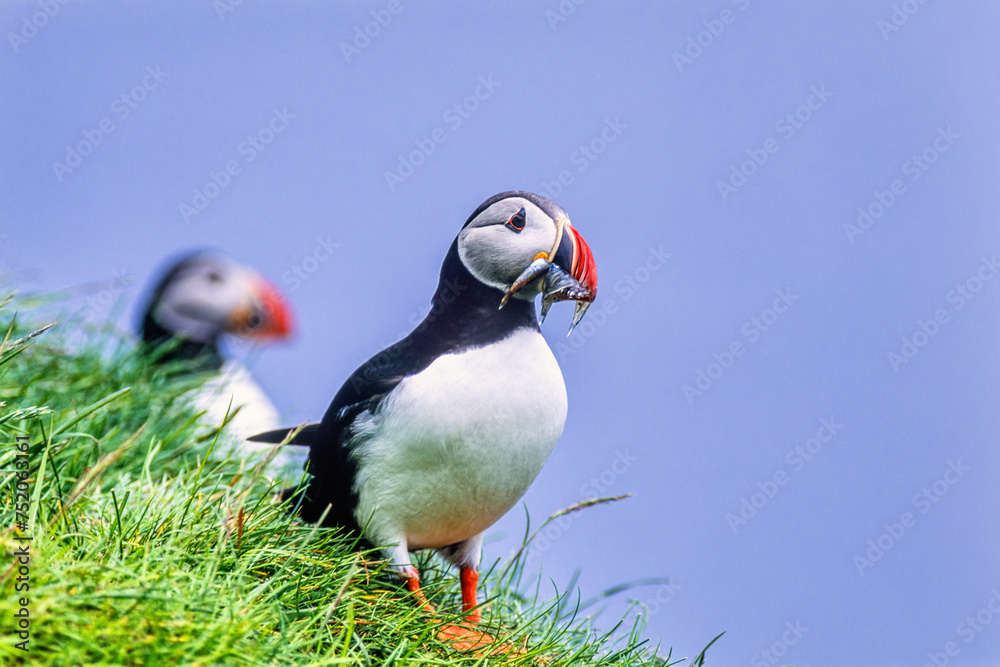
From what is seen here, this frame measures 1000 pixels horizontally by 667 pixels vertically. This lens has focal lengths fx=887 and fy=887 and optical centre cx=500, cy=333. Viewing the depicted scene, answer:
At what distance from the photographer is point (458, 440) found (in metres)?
3.07

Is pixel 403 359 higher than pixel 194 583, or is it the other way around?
pixel 403 359

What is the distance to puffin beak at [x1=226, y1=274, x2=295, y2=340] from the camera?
6734mm

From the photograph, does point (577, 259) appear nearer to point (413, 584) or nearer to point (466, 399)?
point (466, 399)

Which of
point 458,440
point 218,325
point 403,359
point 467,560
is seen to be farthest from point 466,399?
point 218,325

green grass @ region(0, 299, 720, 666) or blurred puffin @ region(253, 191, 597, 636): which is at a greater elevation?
blurred puffin @ region(253, 191, 597, 636)

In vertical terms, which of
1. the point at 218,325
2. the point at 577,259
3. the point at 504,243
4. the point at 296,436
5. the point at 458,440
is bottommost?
the point at 218,325

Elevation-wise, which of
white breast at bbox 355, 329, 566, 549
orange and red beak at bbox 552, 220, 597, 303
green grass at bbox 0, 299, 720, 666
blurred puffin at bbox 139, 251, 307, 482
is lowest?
blurred puffin at bbox 139, 251, 307, 482

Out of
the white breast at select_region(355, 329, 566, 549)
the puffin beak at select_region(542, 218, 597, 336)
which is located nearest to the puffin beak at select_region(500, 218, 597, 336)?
the puffin beak at select_region(542, 218, 597, 336)

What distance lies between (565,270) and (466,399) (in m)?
0.56

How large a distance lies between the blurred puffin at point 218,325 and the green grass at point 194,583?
1.06m

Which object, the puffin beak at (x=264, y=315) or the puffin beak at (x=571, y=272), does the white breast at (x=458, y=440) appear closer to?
the puffin beak at (x=571, y=272)

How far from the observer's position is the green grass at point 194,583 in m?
2.09

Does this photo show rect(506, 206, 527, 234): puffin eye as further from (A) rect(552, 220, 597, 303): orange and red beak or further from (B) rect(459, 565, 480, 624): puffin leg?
(B) rect(459, 565, 480, 624): puffin leg

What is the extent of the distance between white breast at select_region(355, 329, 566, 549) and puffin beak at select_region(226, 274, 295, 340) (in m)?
3.76
